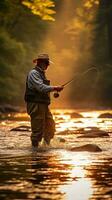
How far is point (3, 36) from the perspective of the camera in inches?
1505

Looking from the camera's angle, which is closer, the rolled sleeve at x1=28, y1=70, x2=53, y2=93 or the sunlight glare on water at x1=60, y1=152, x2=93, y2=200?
the sunlight glare on water at x1=60, y1=152, x2=93, y2=200

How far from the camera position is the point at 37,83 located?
47.3 ft

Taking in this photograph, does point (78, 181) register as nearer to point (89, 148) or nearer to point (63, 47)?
point (89, 148)

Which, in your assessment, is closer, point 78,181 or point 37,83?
point 78,181

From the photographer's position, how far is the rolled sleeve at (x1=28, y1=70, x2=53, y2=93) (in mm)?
14352

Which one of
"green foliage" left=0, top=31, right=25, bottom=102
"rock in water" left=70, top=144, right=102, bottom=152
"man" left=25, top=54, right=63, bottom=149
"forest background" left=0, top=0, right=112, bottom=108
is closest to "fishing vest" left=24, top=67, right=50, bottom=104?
"man" left=25, top=54, right=63, bottom=149

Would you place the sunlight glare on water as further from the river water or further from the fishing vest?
the fishing vest

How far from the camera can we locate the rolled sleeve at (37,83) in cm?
1435

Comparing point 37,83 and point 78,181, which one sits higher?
point 78,181

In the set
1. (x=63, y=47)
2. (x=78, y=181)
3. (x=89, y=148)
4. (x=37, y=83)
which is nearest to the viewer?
(x=78, y=181)

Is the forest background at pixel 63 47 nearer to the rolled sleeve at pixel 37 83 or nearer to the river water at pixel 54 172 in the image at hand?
the rolled sleeve at pixel 37 83

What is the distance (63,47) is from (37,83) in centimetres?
4197

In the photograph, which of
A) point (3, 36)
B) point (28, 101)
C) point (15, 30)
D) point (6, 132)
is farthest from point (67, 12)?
point (28, 101)

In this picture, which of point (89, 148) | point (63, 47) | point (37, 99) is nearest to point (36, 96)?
point (37, 99)
